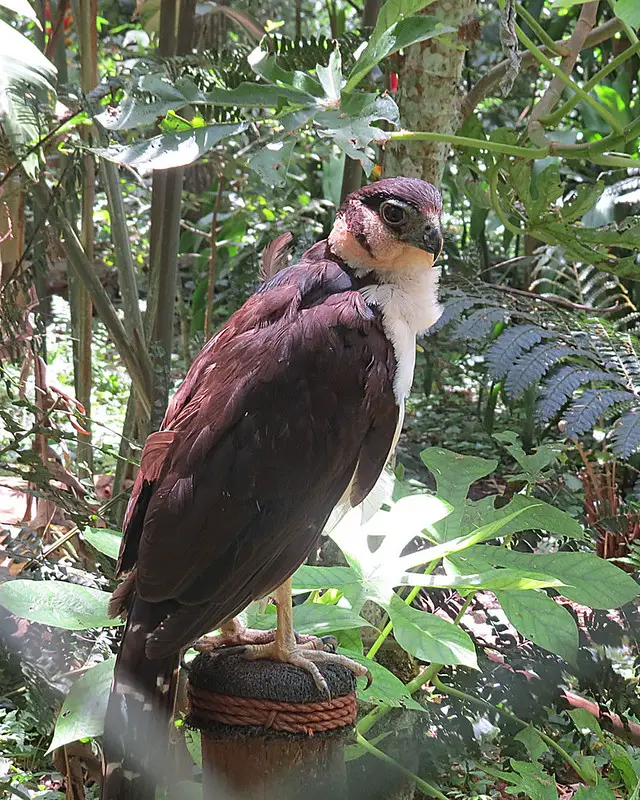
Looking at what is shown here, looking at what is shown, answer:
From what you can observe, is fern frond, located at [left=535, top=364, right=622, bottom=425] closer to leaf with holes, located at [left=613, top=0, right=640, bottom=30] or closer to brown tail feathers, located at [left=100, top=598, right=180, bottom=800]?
leaf with holes, located at [left=613, top=0, right=640, bottom=30]

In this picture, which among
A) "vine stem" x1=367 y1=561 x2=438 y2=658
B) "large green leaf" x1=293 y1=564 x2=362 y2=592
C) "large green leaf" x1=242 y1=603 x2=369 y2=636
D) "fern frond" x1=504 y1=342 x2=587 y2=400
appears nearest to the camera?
"large green leaf" x1=242 y1=603 x2=369 y2=636

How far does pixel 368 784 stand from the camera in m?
1.93

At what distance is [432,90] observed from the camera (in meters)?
2.15

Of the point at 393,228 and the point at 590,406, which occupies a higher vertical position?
the point at 393,228

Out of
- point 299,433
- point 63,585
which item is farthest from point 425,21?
point 63,585

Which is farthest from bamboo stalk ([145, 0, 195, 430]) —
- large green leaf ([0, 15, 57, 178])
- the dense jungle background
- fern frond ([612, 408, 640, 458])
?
fern frond ([612, 408, 640, 458])

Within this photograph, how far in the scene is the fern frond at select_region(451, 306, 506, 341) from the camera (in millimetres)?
2471

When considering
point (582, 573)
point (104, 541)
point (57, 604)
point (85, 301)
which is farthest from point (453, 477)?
point (85, 301)

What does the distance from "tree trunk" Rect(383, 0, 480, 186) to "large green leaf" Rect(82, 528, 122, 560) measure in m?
1.19

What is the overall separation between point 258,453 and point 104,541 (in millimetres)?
421

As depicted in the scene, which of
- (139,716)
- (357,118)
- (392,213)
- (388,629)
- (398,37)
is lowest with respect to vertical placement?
(388,629)

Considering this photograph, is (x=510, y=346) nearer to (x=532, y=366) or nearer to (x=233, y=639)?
(x=532, y=366)

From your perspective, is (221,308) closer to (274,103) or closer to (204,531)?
(274,103)

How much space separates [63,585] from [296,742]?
0.52 metres
